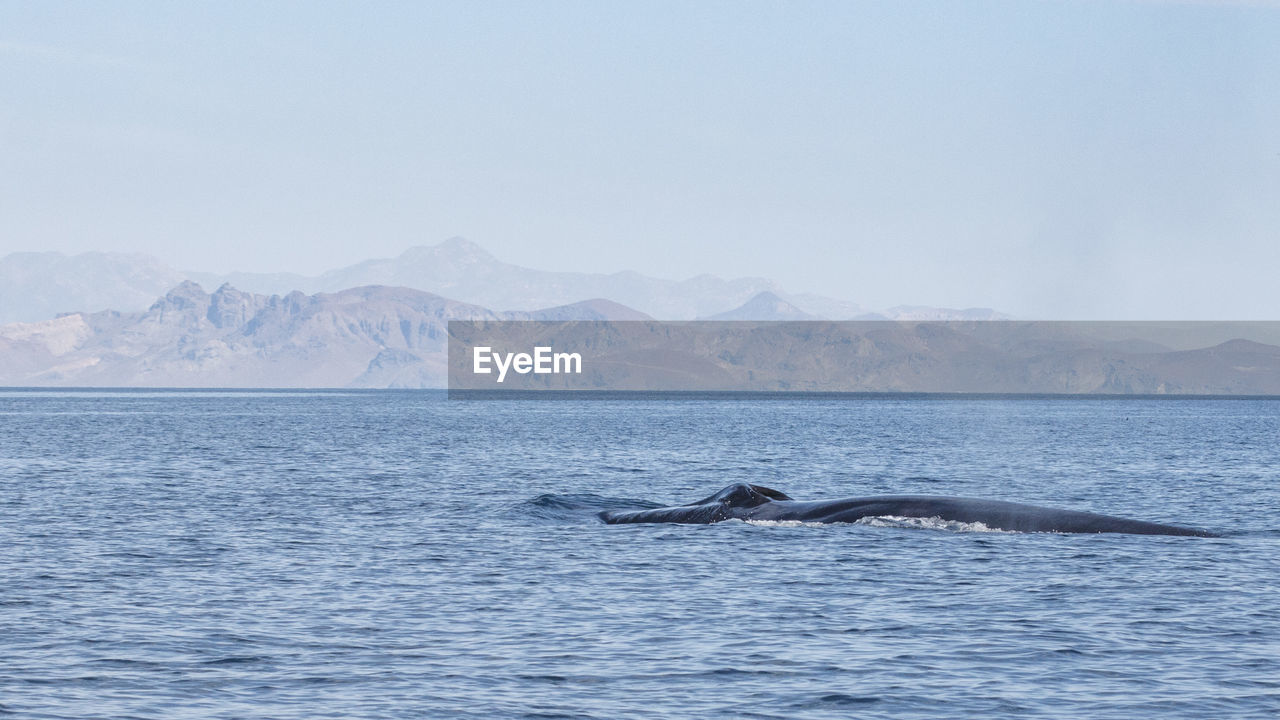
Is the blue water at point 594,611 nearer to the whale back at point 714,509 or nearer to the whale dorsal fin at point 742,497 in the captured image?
the whale back at point 714,509

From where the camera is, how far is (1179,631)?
23203 mm

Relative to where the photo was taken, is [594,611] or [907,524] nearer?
[594,611]

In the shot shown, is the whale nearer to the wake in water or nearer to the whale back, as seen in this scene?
Result: the whale back

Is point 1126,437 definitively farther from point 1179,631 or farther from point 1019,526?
point 1179,631

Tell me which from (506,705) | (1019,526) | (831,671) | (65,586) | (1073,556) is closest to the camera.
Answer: (506,705)

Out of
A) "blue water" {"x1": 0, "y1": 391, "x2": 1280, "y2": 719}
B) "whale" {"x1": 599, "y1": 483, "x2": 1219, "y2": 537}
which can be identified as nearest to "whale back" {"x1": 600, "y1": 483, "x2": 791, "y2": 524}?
"whale" {"x1": 599, "y1": 483, "x2": 1219, "y2": 537}

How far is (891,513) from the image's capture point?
3831 cm

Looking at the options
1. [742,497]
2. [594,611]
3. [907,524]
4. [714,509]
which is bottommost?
[594,611]

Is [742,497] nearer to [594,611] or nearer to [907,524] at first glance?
[907,524]

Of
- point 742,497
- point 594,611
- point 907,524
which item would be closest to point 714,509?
point 742,497

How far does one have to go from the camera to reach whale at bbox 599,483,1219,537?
1436 inches

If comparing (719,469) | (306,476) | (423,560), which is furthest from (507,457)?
(423,560)

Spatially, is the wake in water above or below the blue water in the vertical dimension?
above

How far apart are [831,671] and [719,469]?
52.3 m
